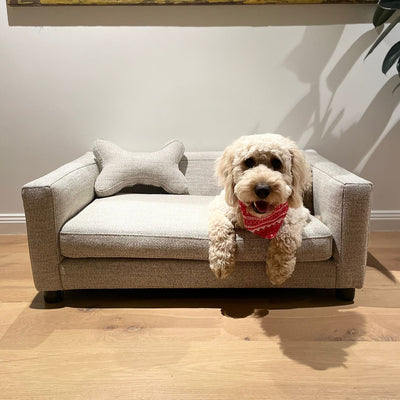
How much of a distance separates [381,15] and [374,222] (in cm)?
146

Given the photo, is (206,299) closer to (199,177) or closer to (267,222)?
(267,222)

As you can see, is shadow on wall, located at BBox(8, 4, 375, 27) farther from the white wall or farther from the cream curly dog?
the cream curly dog

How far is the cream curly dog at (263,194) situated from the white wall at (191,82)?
1077 mm

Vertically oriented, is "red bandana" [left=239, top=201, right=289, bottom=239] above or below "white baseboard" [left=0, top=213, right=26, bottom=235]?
above

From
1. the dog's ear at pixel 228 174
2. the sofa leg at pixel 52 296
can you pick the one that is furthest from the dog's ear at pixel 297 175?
the sofa leg at pixel 52 296

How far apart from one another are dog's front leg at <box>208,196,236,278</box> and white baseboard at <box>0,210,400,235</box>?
65.0 inches

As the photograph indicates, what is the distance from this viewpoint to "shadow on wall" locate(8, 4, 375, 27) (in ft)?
8.80

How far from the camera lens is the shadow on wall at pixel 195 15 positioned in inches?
106

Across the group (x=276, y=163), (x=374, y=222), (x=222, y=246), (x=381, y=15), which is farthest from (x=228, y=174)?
(x=374, y=222)

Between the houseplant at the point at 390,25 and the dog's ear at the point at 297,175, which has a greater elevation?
the houseplant at the point at 390,25

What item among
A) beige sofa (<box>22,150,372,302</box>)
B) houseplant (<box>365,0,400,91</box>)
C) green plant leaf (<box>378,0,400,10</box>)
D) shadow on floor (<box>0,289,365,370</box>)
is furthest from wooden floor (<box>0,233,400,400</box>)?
green plant leaf (<box>378,0,400,10</box>)

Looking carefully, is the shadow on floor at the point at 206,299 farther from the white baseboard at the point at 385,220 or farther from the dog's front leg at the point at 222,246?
the white baseboard at the point at 385,220

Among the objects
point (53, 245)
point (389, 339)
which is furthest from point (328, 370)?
point (53, 245)

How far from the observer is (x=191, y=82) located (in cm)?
281
